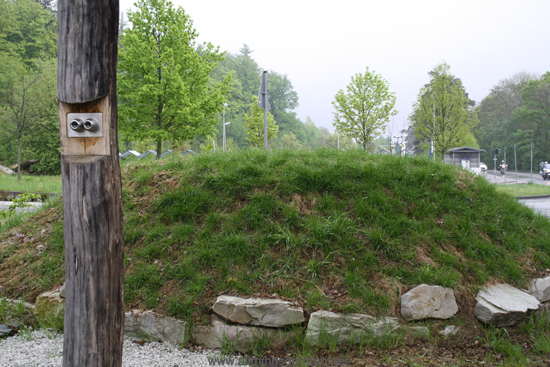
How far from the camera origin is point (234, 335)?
3.31 meters

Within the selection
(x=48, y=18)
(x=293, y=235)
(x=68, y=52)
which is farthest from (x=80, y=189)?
(x=48, y=18)

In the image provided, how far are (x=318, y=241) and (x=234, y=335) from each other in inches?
58.1

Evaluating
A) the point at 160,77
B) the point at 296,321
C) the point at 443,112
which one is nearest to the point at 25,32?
the point at 160,77

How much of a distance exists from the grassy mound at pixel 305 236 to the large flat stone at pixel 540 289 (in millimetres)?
130

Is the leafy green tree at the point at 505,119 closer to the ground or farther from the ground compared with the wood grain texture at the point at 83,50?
farther from the ground

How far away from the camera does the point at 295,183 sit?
478cm

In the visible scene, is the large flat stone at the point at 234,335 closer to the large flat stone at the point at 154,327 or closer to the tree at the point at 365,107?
the large flat stone at the point at 154,327

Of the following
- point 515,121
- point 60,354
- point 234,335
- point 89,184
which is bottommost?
point 60,354

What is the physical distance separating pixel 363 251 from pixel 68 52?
11.7 feet

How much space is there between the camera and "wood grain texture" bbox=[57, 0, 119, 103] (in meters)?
2.20

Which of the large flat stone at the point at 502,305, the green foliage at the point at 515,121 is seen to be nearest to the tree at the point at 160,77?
the large flat stone at the point at 502,305

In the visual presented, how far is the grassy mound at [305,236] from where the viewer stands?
363cm

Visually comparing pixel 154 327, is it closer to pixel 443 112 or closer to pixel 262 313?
pixel 262 313

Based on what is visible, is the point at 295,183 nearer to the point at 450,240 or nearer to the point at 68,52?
the point at 450,240
